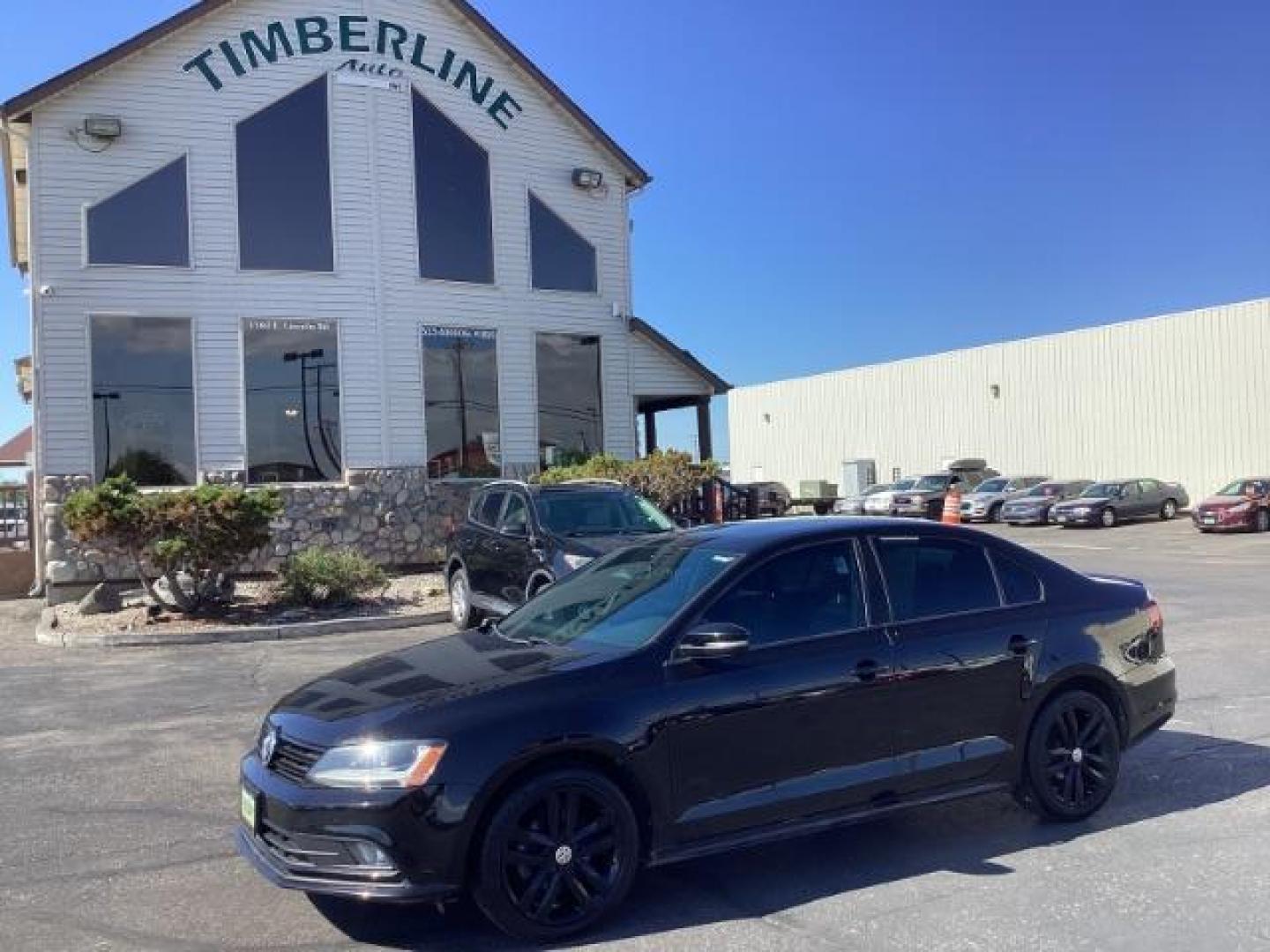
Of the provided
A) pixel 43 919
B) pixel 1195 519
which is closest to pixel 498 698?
pixel 43 919

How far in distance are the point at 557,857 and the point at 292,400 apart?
50.9 ft

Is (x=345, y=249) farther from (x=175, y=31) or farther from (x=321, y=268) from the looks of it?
(x=175, y=31)

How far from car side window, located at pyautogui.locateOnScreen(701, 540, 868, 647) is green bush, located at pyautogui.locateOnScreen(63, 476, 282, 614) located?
9.66m

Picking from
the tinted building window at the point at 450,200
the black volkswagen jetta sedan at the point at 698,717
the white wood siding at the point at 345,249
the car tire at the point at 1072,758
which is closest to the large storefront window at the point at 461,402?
the white wood siding at the point at 345,249

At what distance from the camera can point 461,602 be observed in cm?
1315

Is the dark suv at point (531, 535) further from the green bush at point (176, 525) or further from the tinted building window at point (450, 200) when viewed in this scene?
the tinted building window at point (450, 200)

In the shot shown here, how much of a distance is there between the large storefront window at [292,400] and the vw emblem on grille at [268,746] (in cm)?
1444

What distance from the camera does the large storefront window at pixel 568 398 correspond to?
20.7m

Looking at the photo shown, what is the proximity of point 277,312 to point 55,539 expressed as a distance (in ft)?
15.8

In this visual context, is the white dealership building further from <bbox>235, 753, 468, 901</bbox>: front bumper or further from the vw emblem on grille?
<bbox>235, 753, 468, 901</bbox>: front bumper

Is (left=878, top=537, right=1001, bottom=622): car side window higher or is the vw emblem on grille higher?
(left=878, top=537, right=1001, bottom=622): car side window

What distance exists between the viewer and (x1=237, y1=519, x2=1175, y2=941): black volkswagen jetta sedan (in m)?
4.18

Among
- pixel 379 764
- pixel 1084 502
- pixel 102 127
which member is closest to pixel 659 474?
pixel 102 127

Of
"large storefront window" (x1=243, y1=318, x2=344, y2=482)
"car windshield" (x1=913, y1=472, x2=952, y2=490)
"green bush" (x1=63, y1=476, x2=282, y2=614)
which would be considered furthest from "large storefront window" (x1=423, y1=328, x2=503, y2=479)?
"car windshield" (x1=913, y1=472, x2=952, y2=490)
